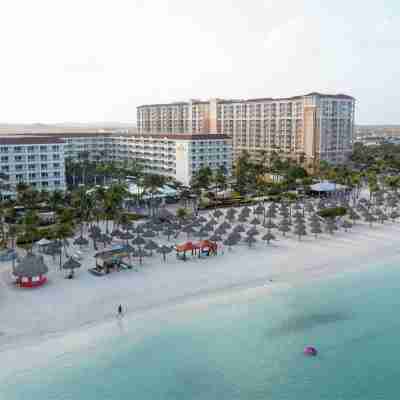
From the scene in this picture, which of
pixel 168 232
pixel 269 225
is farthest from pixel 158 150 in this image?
pixel 269 225

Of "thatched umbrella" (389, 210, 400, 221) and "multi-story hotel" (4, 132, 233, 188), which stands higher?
"multi-story hotel" (4, 132, 233, 188)

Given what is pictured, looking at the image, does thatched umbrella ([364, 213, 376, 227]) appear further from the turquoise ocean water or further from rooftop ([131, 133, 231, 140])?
rooftop ([131, 133, 231, 140])

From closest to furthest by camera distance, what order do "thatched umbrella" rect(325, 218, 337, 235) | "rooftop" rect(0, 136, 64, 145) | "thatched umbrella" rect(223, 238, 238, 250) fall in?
"thatched umbrella" rect(223, 238, 238, 250)
"thatched umbrella" rect(325, 218, 337, 235)
"rooftop" rect(0, 136, 64, 145)

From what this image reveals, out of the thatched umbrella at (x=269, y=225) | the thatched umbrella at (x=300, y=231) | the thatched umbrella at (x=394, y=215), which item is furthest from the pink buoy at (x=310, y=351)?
the thatched umbrella at (x=394, y=215)

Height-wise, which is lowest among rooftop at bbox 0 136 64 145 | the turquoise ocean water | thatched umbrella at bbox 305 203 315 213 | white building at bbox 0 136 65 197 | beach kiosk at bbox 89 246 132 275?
the turquoise ocean water

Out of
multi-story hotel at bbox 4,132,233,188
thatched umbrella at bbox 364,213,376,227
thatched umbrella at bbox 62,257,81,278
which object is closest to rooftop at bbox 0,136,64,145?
multi-story hotel at bbox 4,132,233,188

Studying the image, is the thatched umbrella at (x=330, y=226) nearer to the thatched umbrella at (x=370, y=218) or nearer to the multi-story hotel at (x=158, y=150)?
the thatched umbrella at (x=370, y=218)

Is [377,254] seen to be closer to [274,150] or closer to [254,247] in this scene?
[254,247]
